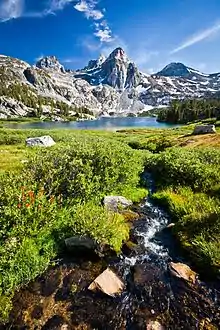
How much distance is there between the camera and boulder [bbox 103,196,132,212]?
66.0ft

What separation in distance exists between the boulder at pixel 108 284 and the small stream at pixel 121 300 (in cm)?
28

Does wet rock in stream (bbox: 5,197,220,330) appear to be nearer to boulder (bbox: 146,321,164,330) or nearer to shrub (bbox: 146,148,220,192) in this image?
boulder (bbox: 146,321,164,330)

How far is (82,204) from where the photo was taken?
19.0 metres

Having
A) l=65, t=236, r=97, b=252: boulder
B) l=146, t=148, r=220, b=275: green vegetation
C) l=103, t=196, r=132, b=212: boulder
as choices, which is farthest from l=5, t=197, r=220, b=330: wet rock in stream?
l=103, t=196, r=132, b=212: boulder

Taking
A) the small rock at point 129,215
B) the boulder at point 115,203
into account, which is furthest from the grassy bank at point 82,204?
the small rock at point 129,215

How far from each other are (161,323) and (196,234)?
6.92m

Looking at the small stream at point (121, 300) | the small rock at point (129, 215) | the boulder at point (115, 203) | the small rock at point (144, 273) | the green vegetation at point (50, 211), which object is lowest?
the small rock at point (129, 215)

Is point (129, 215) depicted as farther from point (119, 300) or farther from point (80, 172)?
point (119, 300)

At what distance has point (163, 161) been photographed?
31.4 m

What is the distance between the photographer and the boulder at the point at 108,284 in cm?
1236

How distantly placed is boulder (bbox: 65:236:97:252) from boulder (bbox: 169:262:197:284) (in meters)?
4.21

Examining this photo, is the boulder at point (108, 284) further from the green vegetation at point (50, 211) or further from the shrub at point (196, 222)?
the shrub at point (196, 222)

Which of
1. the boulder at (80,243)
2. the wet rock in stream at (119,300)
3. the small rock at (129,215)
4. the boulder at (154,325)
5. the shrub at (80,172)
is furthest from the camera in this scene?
the small rock at (129,215)

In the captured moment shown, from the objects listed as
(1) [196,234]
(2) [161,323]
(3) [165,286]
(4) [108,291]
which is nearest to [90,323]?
(4) [108,291]
